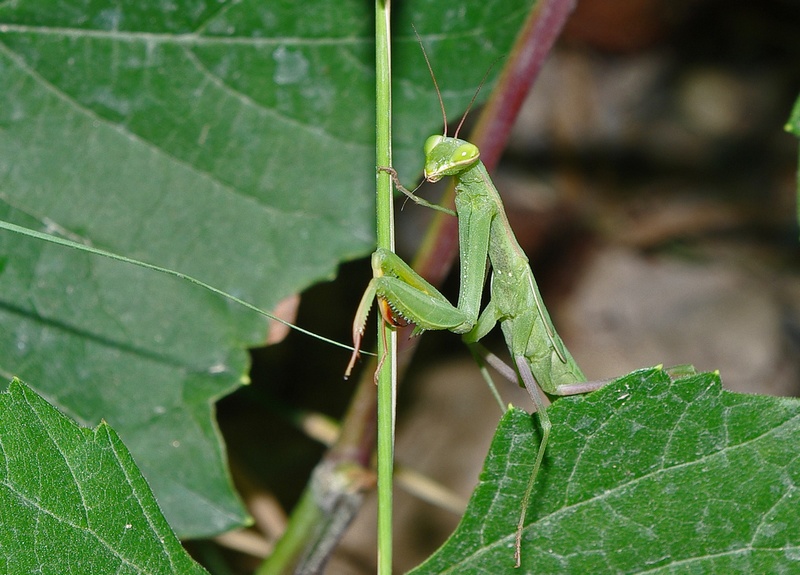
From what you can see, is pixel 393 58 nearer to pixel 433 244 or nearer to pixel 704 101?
pixel 433 244

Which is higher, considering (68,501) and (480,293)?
(480,293)

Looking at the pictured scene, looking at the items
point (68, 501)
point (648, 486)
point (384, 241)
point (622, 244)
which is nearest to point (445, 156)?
point (384, 241)

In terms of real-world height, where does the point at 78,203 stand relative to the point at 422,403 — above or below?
below

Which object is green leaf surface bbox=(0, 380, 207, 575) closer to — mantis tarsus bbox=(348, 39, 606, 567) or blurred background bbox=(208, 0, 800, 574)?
mantis tarsus bbox=(348, 39, 606, 567)

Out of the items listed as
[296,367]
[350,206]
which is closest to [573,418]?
[350,206]

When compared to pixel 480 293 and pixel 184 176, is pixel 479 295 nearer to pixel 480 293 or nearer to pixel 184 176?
pixel 480 293

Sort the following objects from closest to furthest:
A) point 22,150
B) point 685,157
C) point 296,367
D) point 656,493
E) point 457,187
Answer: point 656,493, point 457,187, point 22,150, point 296,367, point 685,157
